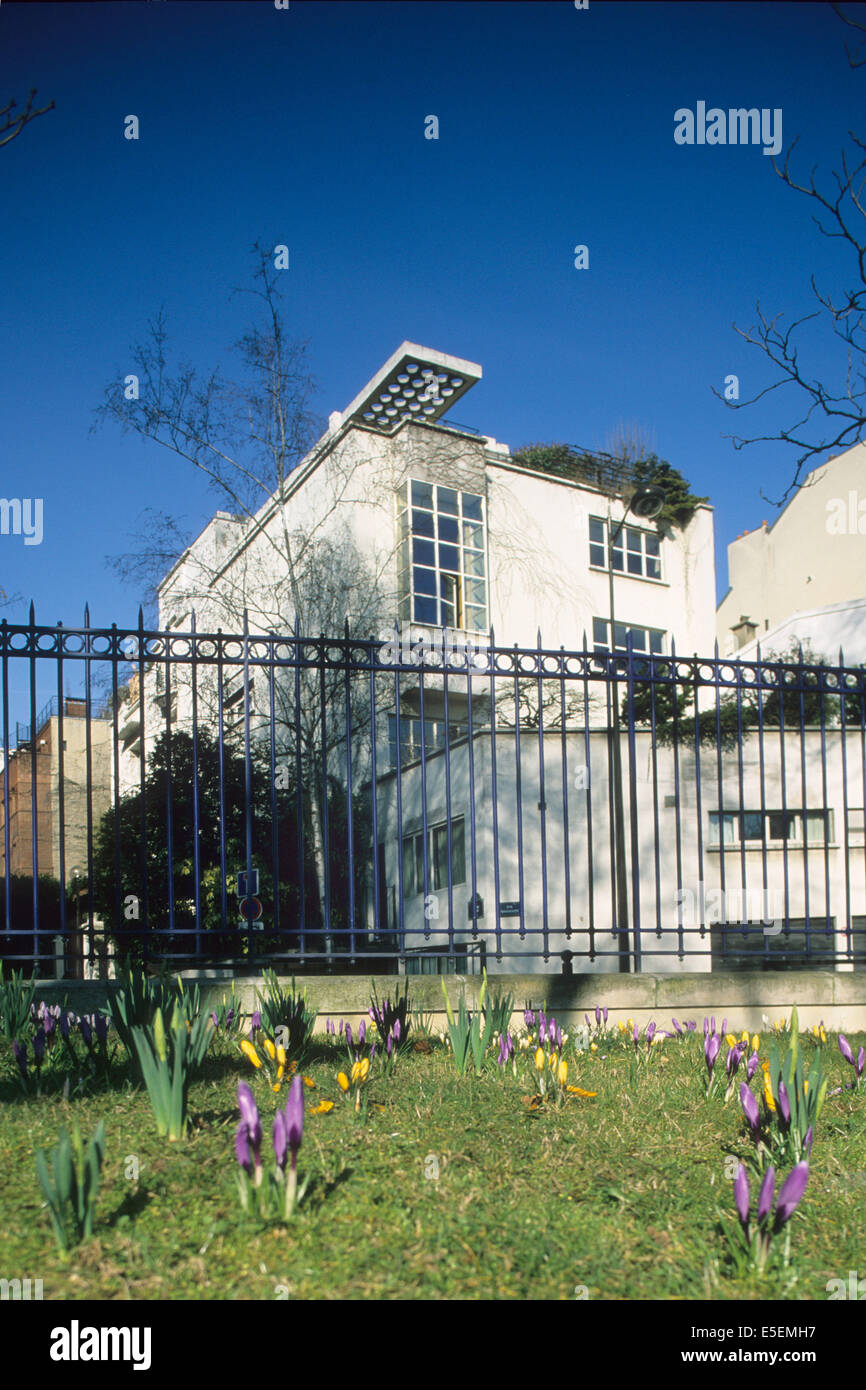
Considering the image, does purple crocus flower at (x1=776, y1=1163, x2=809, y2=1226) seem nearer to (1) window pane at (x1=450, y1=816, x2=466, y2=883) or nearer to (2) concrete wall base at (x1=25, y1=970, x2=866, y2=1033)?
(2) concrete wall base at (x1=25, y1=970, x2=866, y2=1033)

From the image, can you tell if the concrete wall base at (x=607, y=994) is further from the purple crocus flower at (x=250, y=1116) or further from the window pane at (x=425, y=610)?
the window pane at (x=425, y=610)

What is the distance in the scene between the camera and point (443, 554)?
1096 inches

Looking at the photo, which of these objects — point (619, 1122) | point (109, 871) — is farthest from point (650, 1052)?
point (109, 871)

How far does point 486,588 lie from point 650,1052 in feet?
77.5

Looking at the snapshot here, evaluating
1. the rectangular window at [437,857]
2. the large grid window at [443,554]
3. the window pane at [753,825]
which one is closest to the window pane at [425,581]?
the large grid window at [443,554]

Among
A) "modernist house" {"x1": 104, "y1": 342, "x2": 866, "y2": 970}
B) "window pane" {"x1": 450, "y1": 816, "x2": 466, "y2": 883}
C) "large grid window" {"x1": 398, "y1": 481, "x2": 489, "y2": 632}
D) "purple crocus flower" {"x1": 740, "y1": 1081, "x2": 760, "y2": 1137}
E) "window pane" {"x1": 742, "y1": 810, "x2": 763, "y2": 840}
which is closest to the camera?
"purple crocus flower" {"x1": 740, "y1": 1081, "x2": 760, "y2": 1137}

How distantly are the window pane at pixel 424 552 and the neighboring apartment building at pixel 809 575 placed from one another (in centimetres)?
974

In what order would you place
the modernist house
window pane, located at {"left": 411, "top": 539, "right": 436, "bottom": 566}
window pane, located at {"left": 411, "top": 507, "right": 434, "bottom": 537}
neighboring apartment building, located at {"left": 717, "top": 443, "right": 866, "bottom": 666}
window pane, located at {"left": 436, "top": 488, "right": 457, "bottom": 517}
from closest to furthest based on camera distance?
the modernist house
window pane, located at {"left": 411, "top": 507, "right": 434, "bottom": 537}
window pane, located at {"left": 411, "top": 539, "right": 436, "bottom": 566}
window pane, located at {"left": 436, "top": 488, "right": 457, "bottom": 517}
neighboring apartment building, located at {"left": 717, "top": 443, "right": 866, "bottom": 666}

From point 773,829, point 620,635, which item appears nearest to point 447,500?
point 620,635

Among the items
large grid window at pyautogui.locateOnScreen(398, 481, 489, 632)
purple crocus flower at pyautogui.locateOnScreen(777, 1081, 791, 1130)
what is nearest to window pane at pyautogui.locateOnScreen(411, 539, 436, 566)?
large grid window at pyautogui.locateOnScreen(398, 481, 489, 632)

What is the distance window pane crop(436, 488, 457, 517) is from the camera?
2800 cm

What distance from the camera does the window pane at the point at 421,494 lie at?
27375 millimetres

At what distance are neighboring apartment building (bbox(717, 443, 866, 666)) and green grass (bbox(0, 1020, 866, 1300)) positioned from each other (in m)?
25.4
